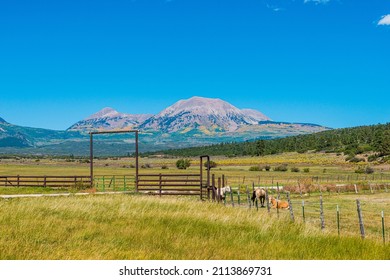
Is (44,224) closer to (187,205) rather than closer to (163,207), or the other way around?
(163,207)

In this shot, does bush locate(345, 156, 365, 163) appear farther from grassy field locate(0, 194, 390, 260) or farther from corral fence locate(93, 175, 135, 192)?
grassy field locate(0, 194, 390, 260)

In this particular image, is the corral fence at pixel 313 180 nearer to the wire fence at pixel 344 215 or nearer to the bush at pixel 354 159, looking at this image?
the wire fence at pixel 344 215

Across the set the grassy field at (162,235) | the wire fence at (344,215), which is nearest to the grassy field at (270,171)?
the wire fence at (344,215)

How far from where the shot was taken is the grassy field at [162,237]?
12473 millimetres

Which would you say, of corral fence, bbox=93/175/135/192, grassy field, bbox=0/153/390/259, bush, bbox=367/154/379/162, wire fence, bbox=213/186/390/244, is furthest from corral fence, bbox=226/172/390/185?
bush, bbox=367/154/379/162

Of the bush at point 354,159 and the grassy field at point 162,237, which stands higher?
the bush at point 354,159

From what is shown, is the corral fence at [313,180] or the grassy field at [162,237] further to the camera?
the corral fence at [313,180]

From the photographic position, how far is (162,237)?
14781mm

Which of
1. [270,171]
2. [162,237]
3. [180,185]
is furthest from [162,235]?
[270,171]

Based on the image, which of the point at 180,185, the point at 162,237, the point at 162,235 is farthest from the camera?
the point at 180,185

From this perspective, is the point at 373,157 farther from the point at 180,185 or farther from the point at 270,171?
the point at 180,185

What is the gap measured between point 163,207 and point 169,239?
8304 millimetres

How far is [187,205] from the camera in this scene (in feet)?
78.2

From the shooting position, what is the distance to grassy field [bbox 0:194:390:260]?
1247cm
